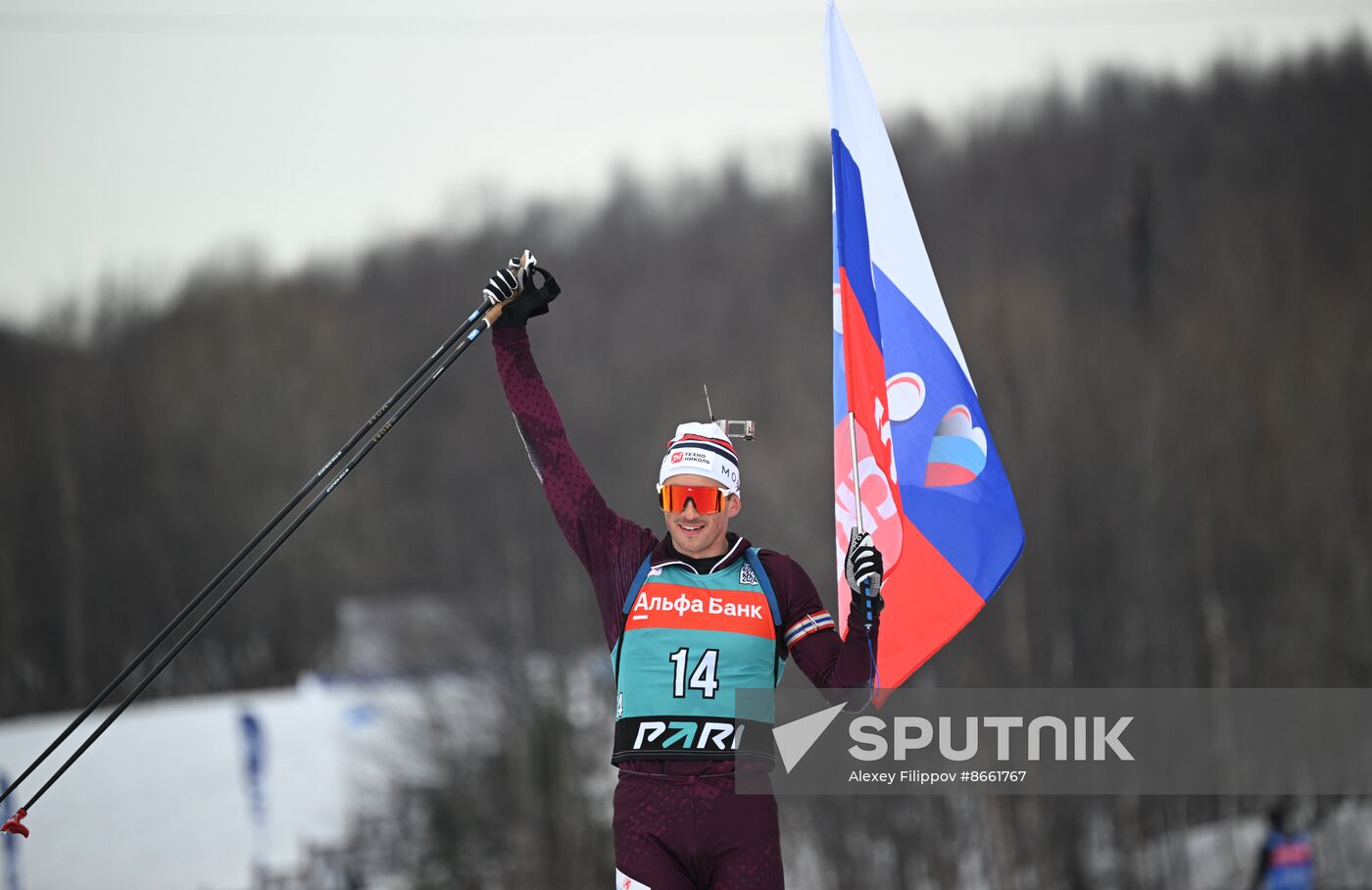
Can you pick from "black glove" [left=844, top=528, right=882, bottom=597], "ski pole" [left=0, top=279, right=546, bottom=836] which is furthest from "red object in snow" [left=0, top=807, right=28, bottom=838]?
"black glove" [left=844, top=528, right=882, bottom=597]

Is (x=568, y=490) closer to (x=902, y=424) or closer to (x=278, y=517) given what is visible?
(x=278, y=517)

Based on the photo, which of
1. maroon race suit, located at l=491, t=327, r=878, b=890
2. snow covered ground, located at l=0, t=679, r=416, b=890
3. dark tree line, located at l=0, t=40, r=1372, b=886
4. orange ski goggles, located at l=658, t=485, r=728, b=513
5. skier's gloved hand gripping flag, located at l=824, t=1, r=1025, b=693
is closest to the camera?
maroon race suit, located at l=491, t=327, r=878, b=890

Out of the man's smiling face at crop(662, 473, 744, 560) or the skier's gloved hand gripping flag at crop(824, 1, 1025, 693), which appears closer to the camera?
the man's smiling face at crop(662, 473, 744, 560)

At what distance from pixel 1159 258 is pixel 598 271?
101 feet

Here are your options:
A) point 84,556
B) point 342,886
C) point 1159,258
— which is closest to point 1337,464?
point 1159,258

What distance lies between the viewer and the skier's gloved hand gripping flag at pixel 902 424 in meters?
4.64

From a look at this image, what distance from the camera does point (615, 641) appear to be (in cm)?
428

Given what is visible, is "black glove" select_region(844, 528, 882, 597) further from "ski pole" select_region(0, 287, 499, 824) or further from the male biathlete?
"ski pole" select_region(0, 287, 499, 824)

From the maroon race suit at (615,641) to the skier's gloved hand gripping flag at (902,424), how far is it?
35cm

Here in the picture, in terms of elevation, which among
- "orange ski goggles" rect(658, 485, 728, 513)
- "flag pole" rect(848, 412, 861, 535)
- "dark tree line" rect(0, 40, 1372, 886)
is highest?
"dark tree line" rect(0, 40, 1372, 886)

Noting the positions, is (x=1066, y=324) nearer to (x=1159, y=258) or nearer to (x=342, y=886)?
(x=1159, y=258)

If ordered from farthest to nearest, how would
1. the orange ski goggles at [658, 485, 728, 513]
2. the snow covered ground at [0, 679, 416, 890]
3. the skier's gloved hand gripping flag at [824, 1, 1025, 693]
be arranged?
the snow covered ground at [0, 679, 416, 890] < the skier's gloved hand gripping flag at [824, 1, 1025, 693] < the orange ski goggles at [658, 485, 728, 513]

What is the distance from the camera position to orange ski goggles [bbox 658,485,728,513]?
167 inches

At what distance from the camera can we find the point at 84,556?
33.5 meters
